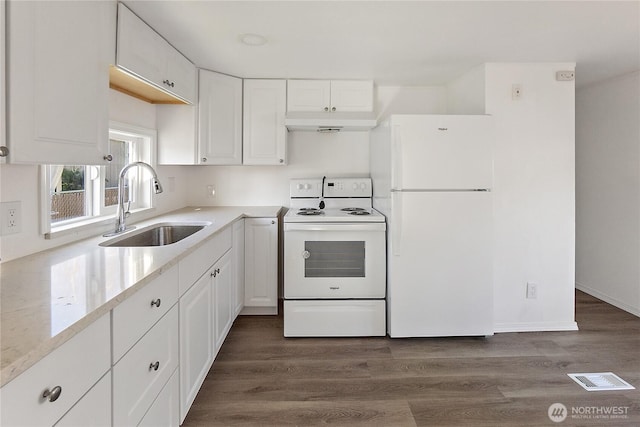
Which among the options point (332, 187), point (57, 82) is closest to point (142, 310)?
point (57, 82)

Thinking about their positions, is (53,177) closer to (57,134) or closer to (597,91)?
(57,134)

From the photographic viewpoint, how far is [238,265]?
9.12ft

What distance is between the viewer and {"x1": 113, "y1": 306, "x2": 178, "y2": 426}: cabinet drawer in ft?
3.41

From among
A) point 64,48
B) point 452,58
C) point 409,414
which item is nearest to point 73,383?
point 64,48

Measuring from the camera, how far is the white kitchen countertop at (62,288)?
72cm

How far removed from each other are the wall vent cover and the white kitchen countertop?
2.30 m

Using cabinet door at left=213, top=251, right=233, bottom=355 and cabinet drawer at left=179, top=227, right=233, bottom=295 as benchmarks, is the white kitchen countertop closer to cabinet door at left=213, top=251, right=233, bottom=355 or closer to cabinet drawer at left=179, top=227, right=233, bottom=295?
cabinet drawer at left=179, top=227, right=233, bottom=295

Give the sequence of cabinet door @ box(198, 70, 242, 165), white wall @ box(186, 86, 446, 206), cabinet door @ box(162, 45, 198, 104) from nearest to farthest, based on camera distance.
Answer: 1. cabinet door @ box(162, 45, 198, 104)
2. cabinet door @ box(198, 70, 242, 165)
3. white wall @ box(186, 86, 446, 206)

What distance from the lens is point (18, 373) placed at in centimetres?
65

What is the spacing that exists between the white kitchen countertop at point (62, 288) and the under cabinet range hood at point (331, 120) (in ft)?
4.83

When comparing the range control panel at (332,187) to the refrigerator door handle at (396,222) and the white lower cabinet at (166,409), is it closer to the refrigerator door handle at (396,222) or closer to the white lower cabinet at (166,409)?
the refrigerator door handle at (396,222)

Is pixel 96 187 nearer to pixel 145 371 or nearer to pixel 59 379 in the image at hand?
pixel 145 371

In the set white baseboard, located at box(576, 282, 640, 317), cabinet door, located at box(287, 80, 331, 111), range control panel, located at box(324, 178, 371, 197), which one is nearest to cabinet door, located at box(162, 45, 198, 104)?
cabinet door, located at box(287, 80, 331, 111)

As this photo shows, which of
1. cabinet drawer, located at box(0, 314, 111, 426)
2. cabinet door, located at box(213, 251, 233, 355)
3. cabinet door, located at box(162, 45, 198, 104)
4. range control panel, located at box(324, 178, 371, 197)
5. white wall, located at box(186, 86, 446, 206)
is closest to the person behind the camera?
cabinet drawer, located at box(0, 314, 111, 426)
